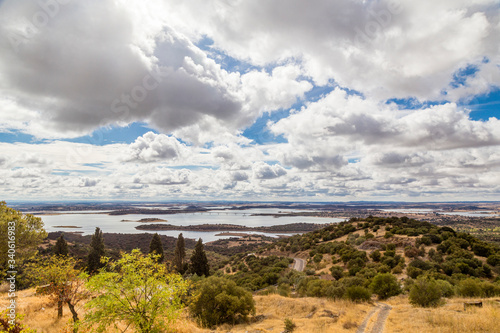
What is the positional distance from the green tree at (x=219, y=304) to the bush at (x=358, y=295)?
8057mm

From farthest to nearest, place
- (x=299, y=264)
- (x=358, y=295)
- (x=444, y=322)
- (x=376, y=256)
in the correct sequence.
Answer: (x=299, y=264)
(x=376, y=256)
(x=358, y=295)
(x=444, y=322)

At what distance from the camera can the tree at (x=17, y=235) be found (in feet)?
63.6

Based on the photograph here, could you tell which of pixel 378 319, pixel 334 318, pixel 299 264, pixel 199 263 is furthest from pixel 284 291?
pixel 299 264

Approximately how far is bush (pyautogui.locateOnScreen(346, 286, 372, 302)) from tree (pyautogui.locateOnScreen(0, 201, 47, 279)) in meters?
26.1

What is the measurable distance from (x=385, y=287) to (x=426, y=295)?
4.85m

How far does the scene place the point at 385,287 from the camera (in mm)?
21344

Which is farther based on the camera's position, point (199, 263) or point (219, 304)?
point (199, 263)

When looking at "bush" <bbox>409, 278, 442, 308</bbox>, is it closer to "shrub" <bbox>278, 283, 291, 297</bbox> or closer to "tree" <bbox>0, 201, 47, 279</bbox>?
"shrub" <bbox>278, 283, 291, 297</bbox>

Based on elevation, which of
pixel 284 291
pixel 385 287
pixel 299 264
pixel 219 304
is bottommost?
pixel 299 264

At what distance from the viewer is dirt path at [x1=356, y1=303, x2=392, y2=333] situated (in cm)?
1261

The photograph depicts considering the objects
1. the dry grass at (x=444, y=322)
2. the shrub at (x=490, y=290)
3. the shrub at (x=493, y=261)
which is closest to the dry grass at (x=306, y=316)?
the dry grass at (x=444, y=322)

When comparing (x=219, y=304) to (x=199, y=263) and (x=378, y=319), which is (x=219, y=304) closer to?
(x=378, y=319)

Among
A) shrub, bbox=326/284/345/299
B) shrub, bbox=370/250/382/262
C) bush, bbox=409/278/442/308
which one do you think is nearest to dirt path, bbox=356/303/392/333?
bush, bbox=409/278/442/308

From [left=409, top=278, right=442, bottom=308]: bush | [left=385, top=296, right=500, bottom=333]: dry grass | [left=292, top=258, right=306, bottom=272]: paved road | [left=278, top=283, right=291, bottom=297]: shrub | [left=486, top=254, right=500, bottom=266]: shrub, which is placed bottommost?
[left=292, top=258, right=306, bottom=272]: paved road
